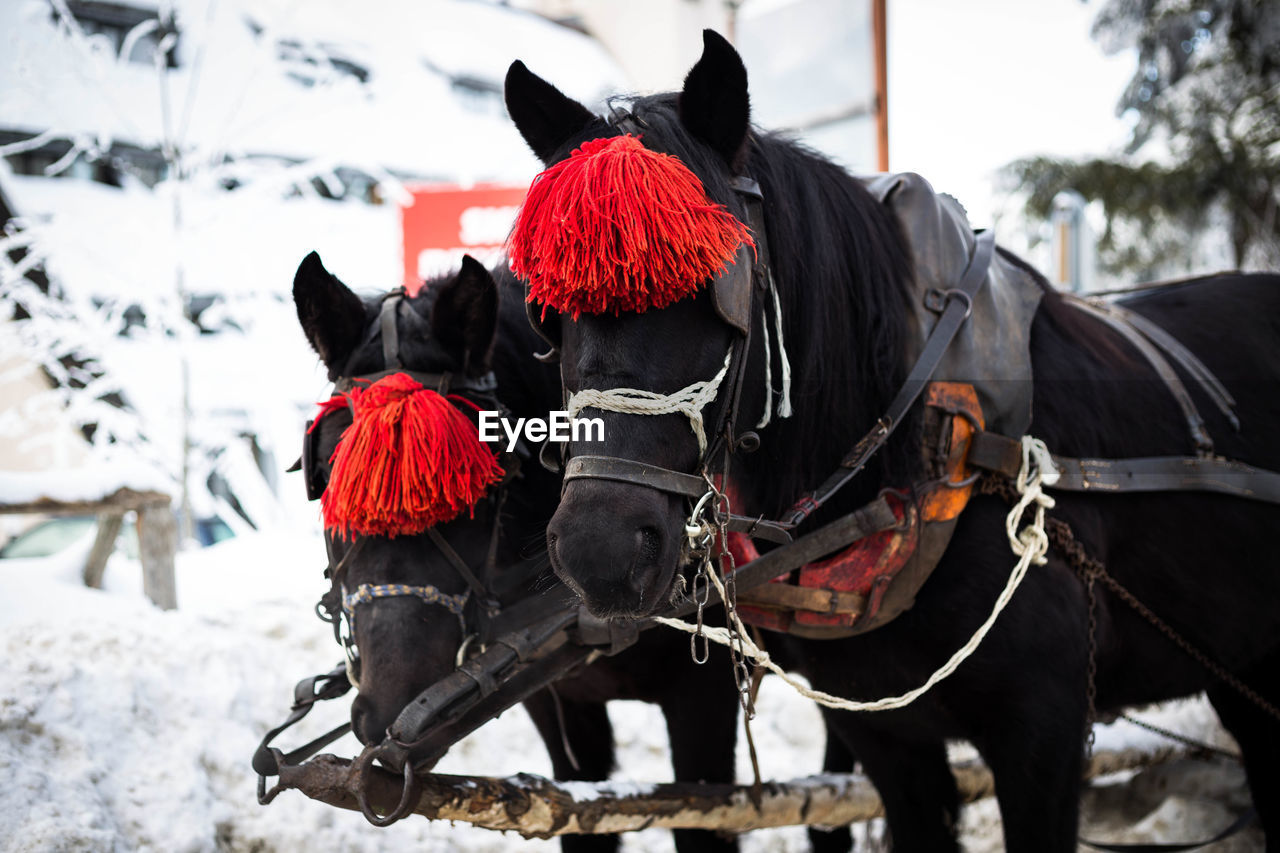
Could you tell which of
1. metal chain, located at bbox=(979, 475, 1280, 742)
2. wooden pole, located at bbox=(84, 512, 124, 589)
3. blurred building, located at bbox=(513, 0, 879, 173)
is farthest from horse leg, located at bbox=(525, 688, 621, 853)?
blurred building, located at bbox=(513, 0, 879, 173)

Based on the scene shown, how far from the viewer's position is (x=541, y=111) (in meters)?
1.65

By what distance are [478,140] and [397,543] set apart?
6573 millimetres

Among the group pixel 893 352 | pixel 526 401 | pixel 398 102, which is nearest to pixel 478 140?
pixel 398 102

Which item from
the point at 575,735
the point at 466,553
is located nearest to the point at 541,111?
the point at 466,553

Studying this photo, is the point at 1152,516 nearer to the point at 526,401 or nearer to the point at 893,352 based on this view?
the point at 893,352

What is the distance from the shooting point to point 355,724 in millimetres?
1897

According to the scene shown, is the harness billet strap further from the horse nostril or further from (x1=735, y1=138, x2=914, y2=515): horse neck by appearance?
the horse nostril

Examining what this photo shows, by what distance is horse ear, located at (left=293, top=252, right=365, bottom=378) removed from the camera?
6.94ft

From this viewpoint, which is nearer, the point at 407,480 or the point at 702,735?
the point at 407,480

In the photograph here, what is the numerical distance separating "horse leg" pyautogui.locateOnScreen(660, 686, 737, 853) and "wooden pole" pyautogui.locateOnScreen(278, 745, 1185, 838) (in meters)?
0.16

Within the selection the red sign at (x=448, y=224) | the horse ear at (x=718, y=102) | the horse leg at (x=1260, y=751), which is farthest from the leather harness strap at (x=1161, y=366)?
the red sign at (x=448, y=224)

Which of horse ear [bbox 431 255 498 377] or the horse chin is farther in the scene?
horse ear [bbox 431 255 498 377]

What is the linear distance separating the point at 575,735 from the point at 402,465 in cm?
136

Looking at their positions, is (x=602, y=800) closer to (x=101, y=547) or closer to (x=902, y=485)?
(x=902, y=485)
